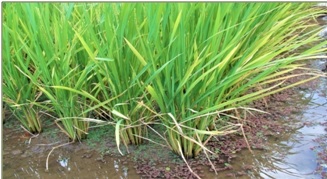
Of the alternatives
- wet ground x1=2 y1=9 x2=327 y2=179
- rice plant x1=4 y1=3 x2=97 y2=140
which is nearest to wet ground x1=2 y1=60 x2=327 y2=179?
wet ground x1=2 y1=9 x2=327 y2=179

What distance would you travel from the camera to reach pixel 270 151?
5.25 ft

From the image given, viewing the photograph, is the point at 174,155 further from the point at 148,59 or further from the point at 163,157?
the point at 148,59

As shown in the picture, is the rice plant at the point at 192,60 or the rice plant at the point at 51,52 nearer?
the rice plant at the point at 192,60

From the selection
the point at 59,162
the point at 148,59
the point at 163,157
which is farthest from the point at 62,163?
the point at 148,59

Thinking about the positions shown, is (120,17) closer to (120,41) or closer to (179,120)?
(120,41)

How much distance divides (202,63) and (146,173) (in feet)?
1.46

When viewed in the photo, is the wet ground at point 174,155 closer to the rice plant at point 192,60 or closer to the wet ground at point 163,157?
the wet ground at point 163,157

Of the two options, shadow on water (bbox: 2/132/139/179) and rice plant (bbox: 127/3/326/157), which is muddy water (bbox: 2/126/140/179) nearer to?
shadow on water (bbox: 2/132/139/179)

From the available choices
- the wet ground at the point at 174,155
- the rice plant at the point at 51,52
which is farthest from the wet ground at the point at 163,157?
the rice plant at the point at 51,52

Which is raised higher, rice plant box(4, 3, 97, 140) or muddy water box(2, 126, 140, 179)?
rice plant box(4, 3, 97, 140)

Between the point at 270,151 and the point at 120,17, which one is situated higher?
the point at 120,17

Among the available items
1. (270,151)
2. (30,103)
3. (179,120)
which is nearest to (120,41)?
(179,120)

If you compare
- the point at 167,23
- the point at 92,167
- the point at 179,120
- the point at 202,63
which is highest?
the point at 167,23

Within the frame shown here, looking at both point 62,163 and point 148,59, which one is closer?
point 148,59
